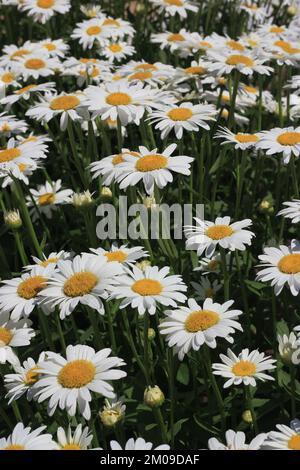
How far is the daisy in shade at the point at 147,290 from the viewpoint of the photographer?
3074mm

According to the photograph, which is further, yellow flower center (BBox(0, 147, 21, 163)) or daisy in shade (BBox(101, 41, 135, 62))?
daisy in shade (BBox(101, 41, 135, 62))

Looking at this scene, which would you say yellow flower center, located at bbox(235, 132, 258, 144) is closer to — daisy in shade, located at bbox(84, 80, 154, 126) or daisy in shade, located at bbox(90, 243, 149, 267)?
daisy in shade, located at bbox(84, 80, 154, 126)

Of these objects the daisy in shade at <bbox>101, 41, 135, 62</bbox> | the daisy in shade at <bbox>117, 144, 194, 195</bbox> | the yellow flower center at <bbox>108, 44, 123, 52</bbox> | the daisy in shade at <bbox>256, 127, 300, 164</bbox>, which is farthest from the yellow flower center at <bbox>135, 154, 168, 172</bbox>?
the yellow flower center at <bbox>108, 44, 123, 52</bbox>

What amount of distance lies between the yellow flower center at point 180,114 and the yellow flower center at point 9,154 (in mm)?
865

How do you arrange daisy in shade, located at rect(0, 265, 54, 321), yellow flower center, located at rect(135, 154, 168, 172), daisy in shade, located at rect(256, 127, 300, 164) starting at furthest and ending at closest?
1. daisy in shade, located at rect(256, 127, 300, 164)
2. yellow flower center, located at rect(135, 154, 168, 172)
3. daisy in shade, located at rect(0, 265, 54, 321)

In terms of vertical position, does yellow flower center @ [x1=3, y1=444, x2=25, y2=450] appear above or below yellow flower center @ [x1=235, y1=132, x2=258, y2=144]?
below

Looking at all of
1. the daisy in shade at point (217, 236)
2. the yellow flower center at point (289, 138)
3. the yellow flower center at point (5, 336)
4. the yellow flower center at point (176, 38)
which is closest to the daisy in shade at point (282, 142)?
the yellow flower center at point (289, 138)

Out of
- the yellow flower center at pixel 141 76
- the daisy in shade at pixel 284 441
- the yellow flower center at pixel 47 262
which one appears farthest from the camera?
the yellow flower center at pixel 141 76

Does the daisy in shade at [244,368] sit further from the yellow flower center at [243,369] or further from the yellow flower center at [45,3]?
the yellow flower center at [45,3]

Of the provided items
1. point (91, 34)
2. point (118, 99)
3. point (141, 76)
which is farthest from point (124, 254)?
point (91, 34)

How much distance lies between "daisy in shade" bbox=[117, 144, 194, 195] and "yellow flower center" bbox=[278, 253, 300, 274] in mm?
639

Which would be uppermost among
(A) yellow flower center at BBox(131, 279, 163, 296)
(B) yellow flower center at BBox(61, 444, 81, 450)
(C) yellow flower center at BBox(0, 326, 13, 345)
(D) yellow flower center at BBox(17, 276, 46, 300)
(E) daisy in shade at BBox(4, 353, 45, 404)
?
(A) yellow flower center at BBox(131, 279, 163, 296)

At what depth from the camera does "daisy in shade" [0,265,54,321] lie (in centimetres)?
331

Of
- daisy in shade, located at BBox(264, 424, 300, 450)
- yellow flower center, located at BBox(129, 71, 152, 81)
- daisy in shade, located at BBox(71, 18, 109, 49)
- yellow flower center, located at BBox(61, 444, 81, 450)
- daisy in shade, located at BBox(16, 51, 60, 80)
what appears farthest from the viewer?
daisy in shade, located at BBox(71, 18, 109, 49)
